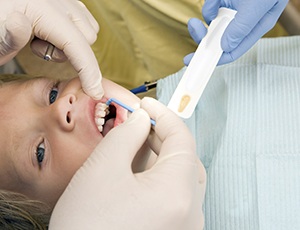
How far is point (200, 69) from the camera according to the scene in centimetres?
107

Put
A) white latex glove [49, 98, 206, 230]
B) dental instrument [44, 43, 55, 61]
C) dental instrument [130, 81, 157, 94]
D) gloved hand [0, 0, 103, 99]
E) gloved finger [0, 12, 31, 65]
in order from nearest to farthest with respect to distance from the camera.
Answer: white latex glove [49, 98, 206, 230], gloved finger [0, 12, 31, 65], gloved hand [0, 0, 103, 99], dental instrument [44, 43, 55, 61], dental instrument [130, 81, 157, 94]

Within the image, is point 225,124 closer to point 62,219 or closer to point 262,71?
point 262,71

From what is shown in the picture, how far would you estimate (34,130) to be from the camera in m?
1.01

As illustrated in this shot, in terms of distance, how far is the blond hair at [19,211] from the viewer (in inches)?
39.4

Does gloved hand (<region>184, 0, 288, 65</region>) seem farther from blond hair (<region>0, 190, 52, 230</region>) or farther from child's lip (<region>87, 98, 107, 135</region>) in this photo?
blond hair (<region>0, 190, 52, 230</region>)

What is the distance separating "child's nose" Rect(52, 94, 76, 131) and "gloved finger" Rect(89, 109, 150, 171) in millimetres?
241

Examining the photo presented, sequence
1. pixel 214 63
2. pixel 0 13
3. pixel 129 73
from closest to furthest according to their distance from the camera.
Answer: pixel 0 13
pixel 214 63
pixel 129 73

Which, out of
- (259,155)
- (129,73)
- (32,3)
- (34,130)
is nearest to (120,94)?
(34,130)

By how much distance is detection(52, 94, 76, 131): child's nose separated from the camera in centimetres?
97

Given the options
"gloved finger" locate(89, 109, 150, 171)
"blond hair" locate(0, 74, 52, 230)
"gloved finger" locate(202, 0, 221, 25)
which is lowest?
"blond hair" locate(0, 74, 52, 230)

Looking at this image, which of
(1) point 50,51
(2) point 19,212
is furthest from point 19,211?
(1) point 50,51

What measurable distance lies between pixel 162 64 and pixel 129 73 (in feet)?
1.04

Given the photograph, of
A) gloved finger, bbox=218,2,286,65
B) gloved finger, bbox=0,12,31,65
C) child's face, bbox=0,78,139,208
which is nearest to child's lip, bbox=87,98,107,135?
child's face, bbox=0,78,139,208

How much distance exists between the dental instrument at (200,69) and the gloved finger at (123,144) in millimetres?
236
